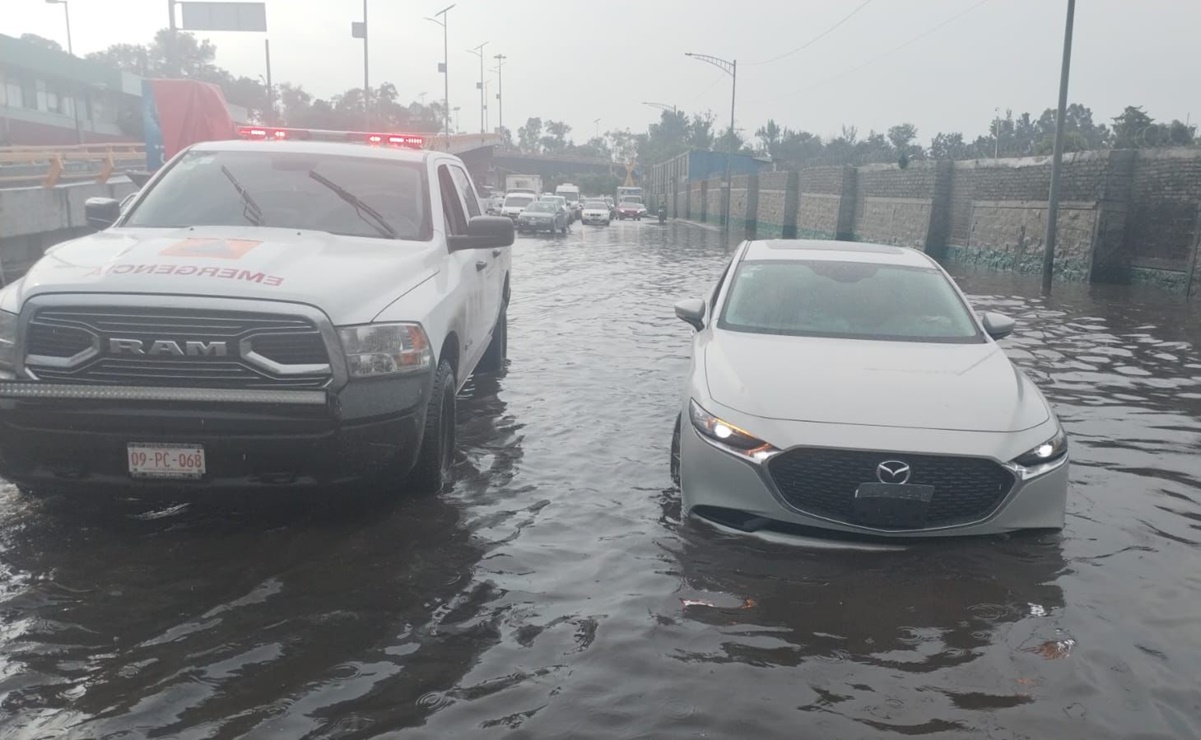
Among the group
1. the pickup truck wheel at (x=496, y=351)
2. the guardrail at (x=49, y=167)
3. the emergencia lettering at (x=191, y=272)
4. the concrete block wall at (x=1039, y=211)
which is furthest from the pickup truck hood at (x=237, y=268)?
the guardrail at (x=49, y=167)

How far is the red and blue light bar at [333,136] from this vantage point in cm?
845

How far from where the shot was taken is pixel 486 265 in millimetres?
A: 8086

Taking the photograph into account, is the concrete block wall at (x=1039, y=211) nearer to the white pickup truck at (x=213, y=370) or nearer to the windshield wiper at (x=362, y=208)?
the windshield wiper at (x=362, y=208)

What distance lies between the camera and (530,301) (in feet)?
53.8

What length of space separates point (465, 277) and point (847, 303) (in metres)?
2.43

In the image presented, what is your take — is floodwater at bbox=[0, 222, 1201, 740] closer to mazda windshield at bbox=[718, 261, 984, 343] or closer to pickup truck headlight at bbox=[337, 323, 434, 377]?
pickup truck headlight at bbox=[337, 323, 434, 377]

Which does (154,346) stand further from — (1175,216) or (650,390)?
(1175,216)

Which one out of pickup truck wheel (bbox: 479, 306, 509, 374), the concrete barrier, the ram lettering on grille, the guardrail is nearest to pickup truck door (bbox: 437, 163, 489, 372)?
pickup truck wheel (bbox: 479, 306, 509, 374)

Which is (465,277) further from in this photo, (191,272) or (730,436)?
(730,436)

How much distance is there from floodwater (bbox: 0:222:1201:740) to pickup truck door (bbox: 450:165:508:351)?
62.2 inches

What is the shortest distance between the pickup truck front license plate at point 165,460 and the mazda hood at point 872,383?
2417 mm

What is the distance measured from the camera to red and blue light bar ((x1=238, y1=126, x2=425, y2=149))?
8.45 meters

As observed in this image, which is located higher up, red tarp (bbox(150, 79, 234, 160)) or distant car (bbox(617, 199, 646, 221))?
red tarp (bbox(150, 79, 234, 160))

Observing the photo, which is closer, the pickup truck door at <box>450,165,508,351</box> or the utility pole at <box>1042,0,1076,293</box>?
the pickup truck door at <box>450,165,508,351</box>
